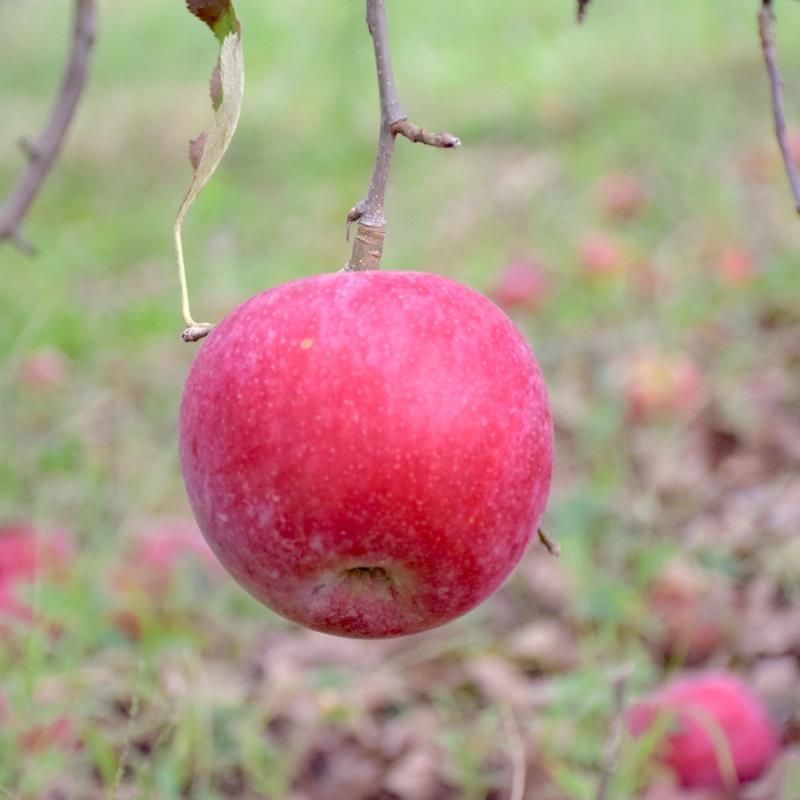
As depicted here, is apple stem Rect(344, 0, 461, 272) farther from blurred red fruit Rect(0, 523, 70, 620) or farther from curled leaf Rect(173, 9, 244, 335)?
blurred red fruit Rect(0, 523, 70, 620)

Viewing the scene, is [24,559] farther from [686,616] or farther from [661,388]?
[661,388]

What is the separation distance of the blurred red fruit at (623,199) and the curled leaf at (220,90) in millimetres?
2953

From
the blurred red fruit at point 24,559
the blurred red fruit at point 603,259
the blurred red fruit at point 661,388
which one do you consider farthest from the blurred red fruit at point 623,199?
the blurred red fruit at point 24,559

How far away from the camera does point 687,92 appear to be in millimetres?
4848

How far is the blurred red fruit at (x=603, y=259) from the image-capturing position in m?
2.98

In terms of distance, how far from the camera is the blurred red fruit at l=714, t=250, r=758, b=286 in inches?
110

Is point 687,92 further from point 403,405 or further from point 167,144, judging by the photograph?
point 403,405

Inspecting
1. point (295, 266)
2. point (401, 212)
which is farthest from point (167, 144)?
point (295, 266)

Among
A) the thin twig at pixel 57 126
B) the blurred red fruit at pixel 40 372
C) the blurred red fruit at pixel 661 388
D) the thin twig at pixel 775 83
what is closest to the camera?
the thin twig at pixel 775 83

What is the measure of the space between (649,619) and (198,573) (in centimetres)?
71

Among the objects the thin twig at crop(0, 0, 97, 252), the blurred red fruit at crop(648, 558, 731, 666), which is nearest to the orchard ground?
the blurred red fruit at crop(648, 558, 731, 666)

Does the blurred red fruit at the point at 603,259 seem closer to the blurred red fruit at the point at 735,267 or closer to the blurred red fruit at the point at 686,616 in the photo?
the blurred red fruit at the point at 735,267

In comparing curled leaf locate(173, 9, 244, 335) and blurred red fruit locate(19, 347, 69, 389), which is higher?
curled leaf locate(173, 9, 244, 335)

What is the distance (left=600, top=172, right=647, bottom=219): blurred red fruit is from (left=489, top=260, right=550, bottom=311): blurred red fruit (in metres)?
0.69
